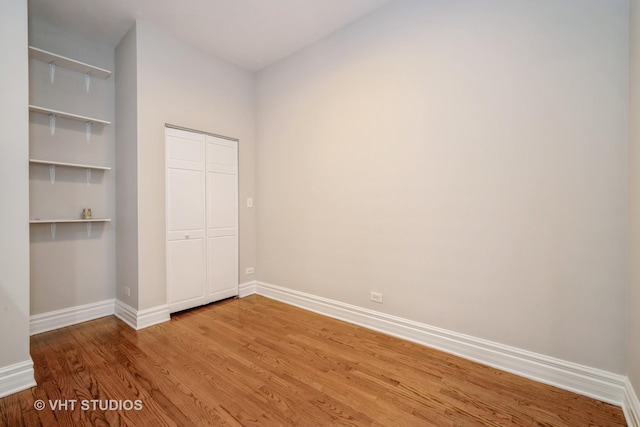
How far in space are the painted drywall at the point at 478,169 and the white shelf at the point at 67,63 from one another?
7.18 feet

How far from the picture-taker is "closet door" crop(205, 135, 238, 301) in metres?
3.55

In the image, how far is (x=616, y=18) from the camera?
1744mm

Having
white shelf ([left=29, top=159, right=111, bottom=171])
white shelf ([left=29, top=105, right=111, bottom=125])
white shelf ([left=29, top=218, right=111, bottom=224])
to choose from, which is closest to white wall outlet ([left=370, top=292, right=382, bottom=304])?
white shelf ([left=29, top=218, right=111, bottom=224])

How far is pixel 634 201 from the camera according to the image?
5.32 ft

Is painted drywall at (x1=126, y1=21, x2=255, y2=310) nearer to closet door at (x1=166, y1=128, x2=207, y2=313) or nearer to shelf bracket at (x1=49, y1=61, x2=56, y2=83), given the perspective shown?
closet door at (x1=166, y1=128, x2=207, y2=313)

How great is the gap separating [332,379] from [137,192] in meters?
2.59

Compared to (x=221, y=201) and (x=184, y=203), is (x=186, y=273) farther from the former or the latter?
(x=221, y=201)

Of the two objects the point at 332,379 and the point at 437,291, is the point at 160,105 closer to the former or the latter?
the point at 332,379

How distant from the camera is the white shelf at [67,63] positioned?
264 centimetres

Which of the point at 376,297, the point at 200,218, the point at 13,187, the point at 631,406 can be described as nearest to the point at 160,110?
the point at 200,218

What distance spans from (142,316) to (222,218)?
137cm

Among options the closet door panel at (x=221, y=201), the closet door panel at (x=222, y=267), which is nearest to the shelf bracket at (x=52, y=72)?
the closet door panel at (x=221, y=201)

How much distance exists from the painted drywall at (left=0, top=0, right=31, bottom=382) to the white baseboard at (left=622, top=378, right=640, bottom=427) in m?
3.76

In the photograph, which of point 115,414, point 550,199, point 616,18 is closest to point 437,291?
point 550,199
